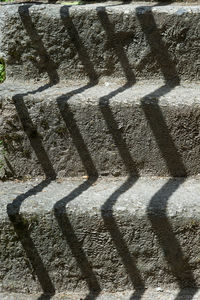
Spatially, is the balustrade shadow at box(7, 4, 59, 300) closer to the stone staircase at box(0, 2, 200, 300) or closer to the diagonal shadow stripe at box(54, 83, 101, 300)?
the stone staircase at box(0, 2, 200, 300)

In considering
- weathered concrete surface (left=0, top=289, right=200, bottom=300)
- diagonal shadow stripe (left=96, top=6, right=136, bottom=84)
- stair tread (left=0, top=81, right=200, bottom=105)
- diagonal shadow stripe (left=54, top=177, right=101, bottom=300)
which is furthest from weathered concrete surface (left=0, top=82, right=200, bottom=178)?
weathered concrete surface (left=0, top=289, right=200, bottom=300)

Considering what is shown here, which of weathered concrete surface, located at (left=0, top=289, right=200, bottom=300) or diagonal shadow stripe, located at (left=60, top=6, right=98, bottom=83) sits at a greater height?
diagonal shadow stripe, located at (left=60, top=6, right=98, bottom=83)

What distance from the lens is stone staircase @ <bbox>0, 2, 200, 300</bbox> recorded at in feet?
8.45

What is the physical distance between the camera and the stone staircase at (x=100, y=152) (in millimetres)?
2576

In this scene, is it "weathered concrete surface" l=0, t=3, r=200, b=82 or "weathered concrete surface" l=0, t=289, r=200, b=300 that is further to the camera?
"weathered concrete surface" l=0, t=3, r=200, b=82

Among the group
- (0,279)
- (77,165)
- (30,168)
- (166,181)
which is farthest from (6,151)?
(166,181)

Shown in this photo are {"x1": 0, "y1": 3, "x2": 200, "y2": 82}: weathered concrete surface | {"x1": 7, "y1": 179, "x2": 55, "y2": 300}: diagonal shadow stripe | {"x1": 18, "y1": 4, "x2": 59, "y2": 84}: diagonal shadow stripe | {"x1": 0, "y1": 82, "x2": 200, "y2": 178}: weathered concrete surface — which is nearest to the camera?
{"x1": 7, "y1": 179, "x2": 55, "y2": 300}: diagonal shadow stripe

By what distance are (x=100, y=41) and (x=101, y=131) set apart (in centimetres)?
59

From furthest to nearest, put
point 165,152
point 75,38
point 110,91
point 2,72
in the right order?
point 2,72 < point 75,38 < point 110,91 < point 165,152

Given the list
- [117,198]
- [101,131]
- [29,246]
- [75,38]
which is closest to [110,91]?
[101,131]

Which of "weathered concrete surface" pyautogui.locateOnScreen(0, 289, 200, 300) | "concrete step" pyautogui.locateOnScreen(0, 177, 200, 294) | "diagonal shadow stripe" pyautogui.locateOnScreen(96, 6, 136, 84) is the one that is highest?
"diagonal shadow stripe" pyautogui.locateOnScreen(96, 6, 136, 84)

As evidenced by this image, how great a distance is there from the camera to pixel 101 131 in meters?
2.82

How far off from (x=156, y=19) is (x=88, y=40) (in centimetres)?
43

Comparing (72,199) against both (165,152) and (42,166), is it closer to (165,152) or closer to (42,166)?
(42,166)
